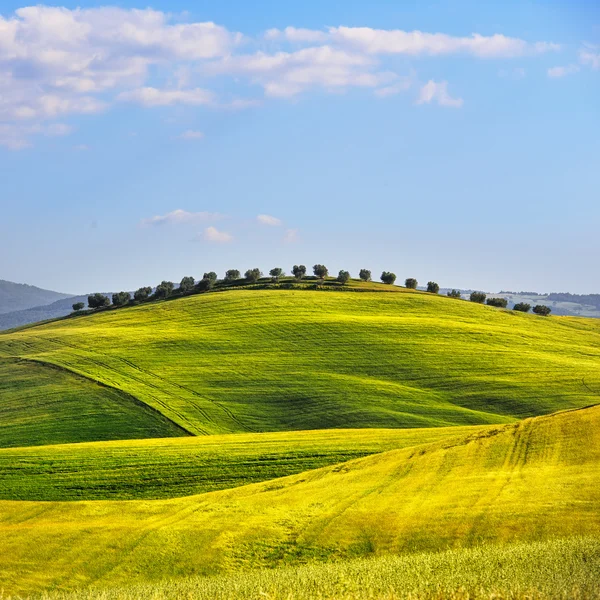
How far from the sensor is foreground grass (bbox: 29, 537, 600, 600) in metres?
15.6

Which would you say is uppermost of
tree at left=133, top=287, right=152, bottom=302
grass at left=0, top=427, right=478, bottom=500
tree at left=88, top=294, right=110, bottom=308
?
tree at left=133, top=287, right=152, bottom=302

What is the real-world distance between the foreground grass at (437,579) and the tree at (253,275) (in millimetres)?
120000

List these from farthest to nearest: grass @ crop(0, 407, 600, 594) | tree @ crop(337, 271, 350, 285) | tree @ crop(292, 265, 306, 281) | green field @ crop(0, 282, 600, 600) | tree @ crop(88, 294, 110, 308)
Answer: tree @ crop(292, 265, 306, 281) → tree @ crop(337, 271, 350, 285) → tree @ crop(88, 294, 110, 308) → grass @ crop(0, 407, 600, 594) → green field @ crop(0, 282, 600, 600)

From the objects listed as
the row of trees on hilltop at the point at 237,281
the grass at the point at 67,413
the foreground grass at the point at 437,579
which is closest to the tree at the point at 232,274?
the row of trees on hilltop at the point at 237,281

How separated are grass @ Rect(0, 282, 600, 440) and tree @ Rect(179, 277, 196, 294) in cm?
2608

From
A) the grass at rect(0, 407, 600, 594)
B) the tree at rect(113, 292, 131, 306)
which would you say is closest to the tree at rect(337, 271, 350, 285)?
the tree at rect(113, 292, 131, 306)

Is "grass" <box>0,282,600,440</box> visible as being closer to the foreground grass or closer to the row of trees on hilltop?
the row of trees on hilltop

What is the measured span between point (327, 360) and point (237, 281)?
61149 mm

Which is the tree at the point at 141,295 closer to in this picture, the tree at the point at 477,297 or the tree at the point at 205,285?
the tree at the point at 205,285

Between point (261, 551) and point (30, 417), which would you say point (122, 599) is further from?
point (30, 417)

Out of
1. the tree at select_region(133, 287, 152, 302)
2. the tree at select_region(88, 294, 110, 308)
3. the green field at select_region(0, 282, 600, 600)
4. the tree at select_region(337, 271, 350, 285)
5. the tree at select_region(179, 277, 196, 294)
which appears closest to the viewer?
the green field at select_region(0, 282, 600, 600)

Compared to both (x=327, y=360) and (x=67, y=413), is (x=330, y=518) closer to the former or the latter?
(x=67, y=413)

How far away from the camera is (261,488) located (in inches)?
1393

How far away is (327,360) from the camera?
82.9 metres
